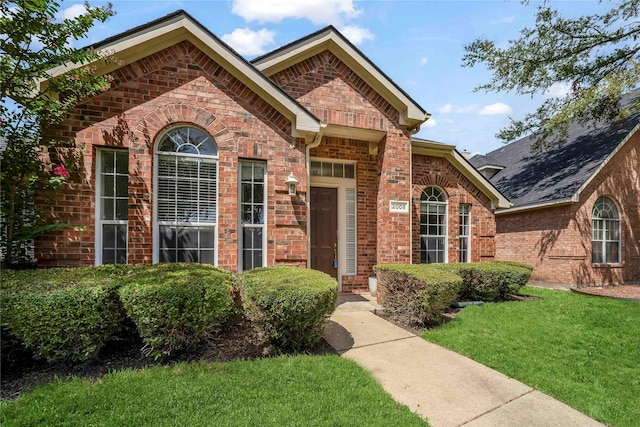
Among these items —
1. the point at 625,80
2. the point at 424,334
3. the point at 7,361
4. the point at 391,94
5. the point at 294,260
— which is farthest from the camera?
the point at 625,80

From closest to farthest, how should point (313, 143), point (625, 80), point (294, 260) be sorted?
1. point (294, 260)
2. point (313, 143)
3. point (625, 80)

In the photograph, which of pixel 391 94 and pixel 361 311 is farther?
pixel 391 94

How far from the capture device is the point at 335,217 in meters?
8.08

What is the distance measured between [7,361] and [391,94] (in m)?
8.21

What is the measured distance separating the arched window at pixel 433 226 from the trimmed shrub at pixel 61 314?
7825 millimetres

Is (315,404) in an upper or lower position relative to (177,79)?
lower

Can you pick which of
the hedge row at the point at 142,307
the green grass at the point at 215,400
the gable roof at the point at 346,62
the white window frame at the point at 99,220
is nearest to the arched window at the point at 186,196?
the white window frame at the point at 99,220

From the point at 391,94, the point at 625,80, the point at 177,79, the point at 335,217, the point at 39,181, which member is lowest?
the point at 335,217

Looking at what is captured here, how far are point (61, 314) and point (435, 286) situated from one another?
526 cm

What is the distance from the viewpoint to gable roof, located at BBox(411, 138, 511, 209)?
28.6 feet

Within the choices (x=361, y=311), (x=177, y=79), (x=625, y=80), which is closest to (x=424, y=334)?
(x=361, y=311)

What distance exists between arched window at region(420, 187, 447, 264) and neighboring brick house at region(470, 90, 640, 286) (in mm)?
4627

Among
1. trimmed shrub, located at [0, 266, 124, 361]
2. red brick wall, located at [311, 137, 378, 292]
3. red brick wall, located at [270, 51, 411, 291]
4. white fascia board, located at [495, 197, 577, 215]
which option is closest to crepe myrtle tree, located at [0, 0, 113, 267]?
trimmed shrub, located at [0, 266, 124, 361]

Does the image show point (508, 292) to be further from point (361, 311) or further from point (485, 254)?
point (361, 311)
